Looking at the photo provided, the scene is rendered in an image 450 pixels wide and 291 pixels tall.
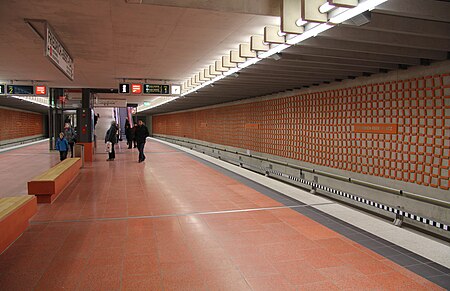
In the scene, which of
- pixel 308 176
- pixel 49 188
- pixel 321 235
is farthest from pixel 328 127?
pixel 49 188

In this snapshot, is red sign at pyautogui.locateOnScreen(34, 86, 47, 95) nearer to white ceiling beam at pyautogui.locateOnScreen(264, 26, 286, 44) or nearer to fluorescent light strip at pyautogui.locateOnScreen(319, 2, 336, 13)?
white ceiling beam at pyautogui.locateOnScreen(264, 26, 286, 44)

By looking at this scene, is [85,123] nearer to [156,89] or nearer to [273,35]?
[156,89]

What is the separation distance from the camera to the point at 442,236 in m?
5.02

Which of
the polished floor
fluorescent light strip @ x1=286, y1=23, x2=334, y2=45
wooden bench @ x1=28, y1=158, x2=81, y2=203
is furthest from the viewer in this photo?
wooden bench @ x1=28, y1=158, x2=81, y2=203

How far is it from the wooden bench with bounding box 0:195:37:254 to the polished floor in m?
0.11

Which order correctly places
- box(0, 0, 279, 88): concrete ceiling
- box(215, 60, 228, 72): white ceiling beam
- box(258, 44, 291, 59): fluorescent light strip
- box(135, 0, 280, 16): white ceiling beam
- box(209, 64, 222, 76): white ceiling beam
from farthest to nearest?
box(209, 64, 222, 76): white ceiling beam, box(215, 60, 228, 72): white ceiling beam, box(258, 44, 291, 59): fluorescent light strip, box(0, 0, 279, 88): concrete ceiling, box(135, 0, 280, 16): white ceiling beam

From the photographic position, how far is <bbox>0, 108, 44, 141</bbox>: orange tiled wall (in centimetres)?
2122

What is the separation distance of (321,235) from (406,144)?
2.75 m

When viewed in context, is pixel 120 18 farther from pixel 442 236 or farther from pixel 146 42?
pixel 442 236

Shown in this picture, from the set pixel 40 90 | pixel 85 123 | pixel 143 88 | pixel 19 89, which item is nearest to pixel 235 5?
pixel 143 88

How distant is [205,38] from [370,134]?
3.82 meters

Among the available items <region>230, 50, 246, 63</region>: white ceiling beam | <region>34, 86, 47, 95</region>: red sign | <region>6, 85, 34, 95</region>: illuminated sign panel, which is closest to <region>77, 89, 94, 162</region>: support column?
<region>34, 86, 47, 95</region>: red sign

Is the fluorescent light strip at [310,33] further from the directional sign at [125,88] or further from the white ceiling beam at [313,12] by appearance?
the directional sign at [125,88]

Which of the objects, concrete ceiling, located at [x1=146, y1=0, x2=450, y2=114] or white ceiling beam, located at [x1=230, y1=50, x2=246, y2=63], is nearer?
concrete ceiling, located at [x1=146, y1=0, x2=450, y2=114]
